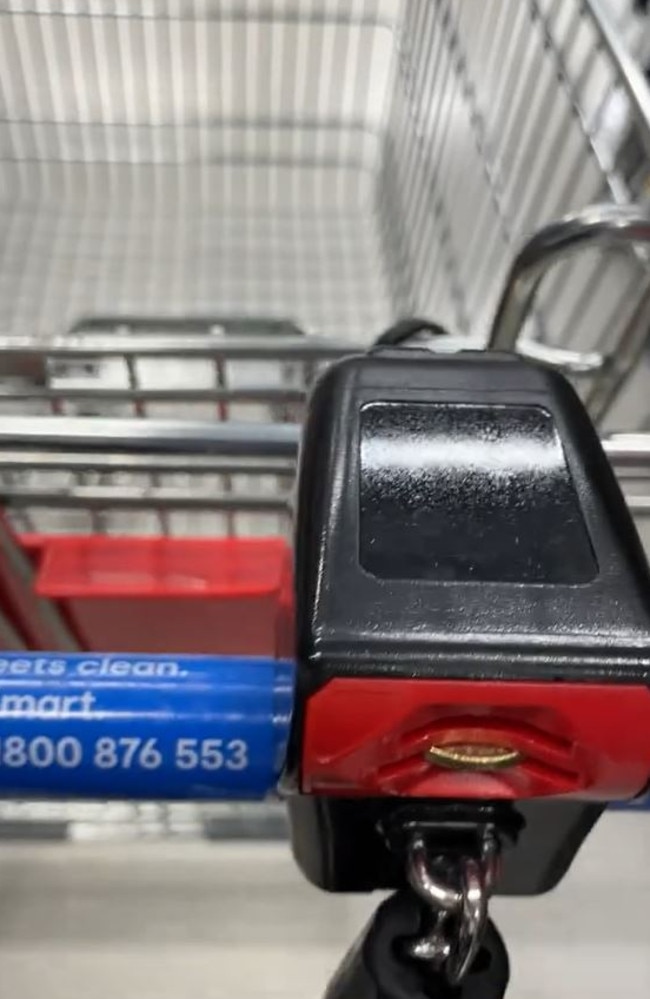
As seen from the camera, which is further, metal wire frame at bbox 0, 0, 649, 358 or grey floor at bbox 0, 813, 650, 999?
metal wire frame at bbox 0, 0, 649, 358

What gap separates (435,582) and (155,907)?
0.45m

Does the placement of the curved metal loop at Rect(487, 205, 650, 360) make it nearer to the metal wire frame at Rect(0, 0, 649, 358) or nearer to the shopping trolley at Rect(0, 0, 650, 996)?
the shopping trolley at Rect(0, 0, 650, 996)

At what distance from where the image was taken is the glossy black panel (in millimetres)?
329

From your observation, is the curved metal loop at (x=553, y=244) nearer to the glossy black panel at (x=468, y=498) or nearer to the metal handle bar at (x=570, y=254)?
the metal handle bar at (x=570, y=254)

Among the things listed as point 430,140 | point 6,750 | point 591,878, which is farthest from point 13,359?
point 430,140

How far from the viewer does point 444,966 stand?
33cm

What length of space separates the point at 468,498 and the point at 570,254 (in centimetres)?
24

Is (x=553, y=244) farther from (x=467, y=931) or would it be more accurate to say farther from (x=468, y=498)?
(x=467, y=931)

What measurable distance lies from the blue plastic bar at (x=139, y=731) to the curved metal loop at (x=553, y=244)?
281mm

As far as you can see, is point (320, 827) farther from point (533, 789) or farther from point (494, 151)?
point (494, 151)

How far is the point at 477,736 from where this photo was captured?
30cm

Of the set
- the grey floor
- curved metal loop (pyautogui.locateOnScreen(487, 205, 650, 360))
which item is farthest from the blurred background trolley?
the grey floor

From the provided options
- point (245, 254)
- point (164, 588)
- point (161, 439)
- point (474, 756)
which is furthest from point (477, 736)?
point (245, 254)

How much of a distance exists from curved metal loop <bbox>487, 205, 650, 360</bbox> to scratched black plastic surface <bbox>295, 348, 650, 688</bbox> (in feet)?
0.47
